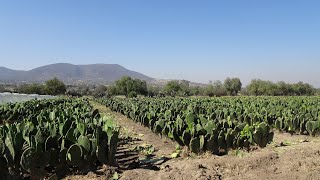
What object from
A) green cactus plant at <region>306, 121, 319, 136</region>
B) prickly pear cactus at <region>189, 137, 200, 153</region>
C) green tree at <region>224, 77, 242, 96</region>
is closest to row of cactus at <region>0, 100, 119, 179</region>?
prickly pear cactus at <region>189, 137, 200, 153</region>

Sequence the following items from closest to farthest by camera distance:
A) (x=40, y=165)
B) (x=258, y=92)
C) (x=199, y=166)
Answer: (x=40, y=165)
(x=199, y=166)
(x=258, y=92)

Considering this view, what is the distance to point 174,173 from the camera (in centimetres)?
532

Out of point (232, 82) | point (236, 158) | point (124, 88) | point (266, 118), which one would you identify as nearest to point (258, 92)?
point (232, 82)

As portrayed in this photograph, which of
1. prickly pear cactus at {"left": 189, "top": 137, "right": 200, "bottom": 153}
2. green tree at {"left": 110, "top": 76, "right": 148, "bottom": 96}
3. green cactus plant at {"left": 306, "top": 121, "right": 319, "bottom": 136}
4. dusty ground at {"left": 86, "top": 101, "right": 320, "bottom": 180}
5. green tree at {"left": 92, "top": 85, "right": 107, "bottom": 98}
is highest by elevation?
green tree at {"left": 110, "top": 76, "right": 148, "bottom": 96}

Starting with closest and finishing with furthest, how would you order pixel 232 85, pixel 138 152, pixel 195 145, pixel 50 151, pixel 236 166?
pixel 50 151
pixel 236 166
pixel 195 145
pixel 138 152
pixel 232 85

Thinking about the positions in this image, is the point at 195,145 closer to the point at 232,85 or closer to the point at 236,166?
the point at 236,166

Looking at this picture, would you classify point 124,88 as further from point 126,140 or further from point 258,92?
point 126,140

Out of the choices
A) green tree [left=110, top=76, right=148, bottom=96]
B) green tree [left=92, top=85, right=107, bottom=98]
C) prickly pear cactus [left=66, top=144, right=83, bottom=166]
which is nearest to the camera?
prickly pear cactus [left=66, top=144, right=83, bottom=166]

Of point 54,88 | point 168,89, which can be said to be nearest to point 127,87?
point 168,89

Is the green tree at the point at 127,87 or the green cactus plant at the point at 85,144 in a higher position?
the green tree at the point at 127,87

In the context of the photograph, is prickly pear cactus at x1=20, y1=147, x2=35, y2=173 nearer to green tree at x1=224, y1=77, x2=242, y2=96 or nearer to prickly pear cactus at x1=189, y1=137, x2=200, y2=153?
prickly pear cactus at x1=189, y1=137, x2=200, y2=153

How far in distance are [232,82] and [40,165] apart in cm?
10656

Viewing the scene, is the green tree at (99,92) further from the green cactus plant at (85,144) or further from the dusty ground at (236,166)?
the green cactus plant at (85,144)

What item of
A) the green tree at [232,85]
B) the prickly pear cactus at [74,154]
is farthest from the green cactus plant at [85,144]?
the green tree at [232,85]
